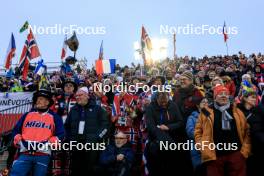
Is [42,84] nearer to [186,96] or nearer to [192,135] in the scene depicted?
[186,96]

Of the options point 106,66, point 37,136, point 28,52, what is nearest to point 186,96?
point 37,136

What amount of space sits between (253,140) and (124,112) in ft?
11.2

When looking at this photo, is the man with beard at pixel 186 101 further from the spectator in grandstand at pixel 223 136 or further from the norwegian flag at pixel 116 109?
the norwegian flag at pixel 116 109

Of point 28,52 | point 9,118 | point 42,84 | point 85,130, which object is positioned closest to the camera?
point 85,130

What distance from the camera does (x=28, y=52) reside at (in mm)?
13828

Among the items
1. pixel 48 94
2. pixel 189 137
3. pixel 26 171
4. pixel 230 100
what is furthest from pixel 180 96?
pixel 26 171

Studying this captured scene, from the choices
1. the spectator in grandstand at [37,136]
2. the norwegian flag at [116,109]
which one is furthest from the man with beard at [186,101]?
the spectator in grandstand at [37,136]

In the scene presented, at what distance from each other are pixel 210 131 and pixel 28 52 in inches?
382

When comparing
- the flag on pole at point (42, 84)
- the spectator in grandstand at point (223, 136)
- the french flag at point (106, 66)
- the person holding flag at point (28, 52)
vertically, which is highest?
the person holding flag at point (28, 52)

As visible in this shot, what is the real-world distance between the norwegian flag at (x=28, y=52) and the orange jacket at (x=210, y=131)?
9000 mm

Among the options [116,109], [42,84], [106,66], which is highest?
[106,66]

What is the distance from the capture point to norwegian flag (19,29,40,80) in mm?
13644

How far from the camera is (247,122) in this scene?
237 inches

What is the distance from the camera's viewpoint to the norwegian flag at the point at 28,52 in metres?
13.6
